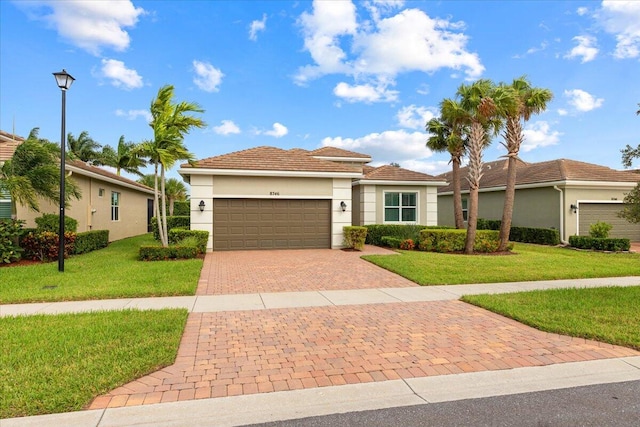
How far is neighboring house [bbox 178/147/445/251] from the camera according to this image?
49.9 ft

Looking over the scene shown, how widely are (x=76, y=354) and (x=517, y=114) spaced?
16.5 m

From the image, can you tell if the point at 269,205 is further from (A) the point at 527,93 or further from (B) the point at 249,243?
(A) the point at 527,93

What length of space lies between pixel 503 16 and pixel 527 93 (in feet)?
12.1

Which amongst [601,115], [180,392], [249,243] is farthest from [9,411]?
[601,115]

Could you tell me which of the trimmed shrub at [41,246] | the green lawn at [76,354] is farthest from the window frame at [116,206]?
the green lawn at [76,354]

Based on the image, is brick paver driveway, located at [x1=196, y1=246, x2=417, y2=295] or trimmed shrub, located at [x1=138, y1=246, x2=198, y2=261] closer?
brick paver driveway, located at [x1=196, y1=246, x2=417, y2=295]

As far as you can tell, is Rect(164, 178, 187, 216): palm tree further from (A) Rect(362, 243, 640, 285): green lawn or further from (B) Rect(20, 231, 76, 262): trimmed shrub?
(A) Rect(362, 243, 640, 285): green lawn

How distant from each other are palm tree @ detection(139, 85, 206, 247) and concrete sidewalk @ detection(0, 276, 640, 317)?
20.5ft

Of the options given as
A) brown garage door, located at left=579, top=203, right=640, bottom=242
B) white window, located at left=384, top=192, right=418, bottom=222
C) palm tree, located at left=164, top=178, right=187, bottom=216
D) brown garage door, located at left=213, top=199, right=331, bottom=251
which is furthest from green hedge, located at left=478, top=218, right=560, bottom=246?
palm tree, located at left=164, top=178, right=187, bottom=216

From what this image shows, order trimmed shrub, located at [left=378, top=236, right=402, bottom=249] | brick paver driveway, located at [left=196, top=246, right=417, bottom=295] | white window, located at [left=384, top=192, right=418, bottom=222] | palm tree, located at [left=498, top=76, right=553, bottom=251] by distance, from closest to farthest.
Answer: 1. brick paver driveway, located at [left=196, top=246, right=417, bottom=295]
2. palm tree, located at [left=498, top=76, right=553, bottom=251]
3. trimmed shrub, located at [left=378, top=236, right=402, bottom=249]
4. white window, located at [left=384, top=192, right=418, bottom=222]

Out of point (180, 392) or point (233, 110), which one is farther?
point (233, 110)

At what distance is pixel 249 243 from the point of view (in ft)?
51.2

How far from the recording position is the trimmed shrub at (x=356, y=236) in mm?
15367

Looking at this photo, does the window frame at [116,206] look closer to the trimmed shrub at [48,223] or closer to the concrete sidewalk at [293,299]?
the trimmed shrub at [48,223]
